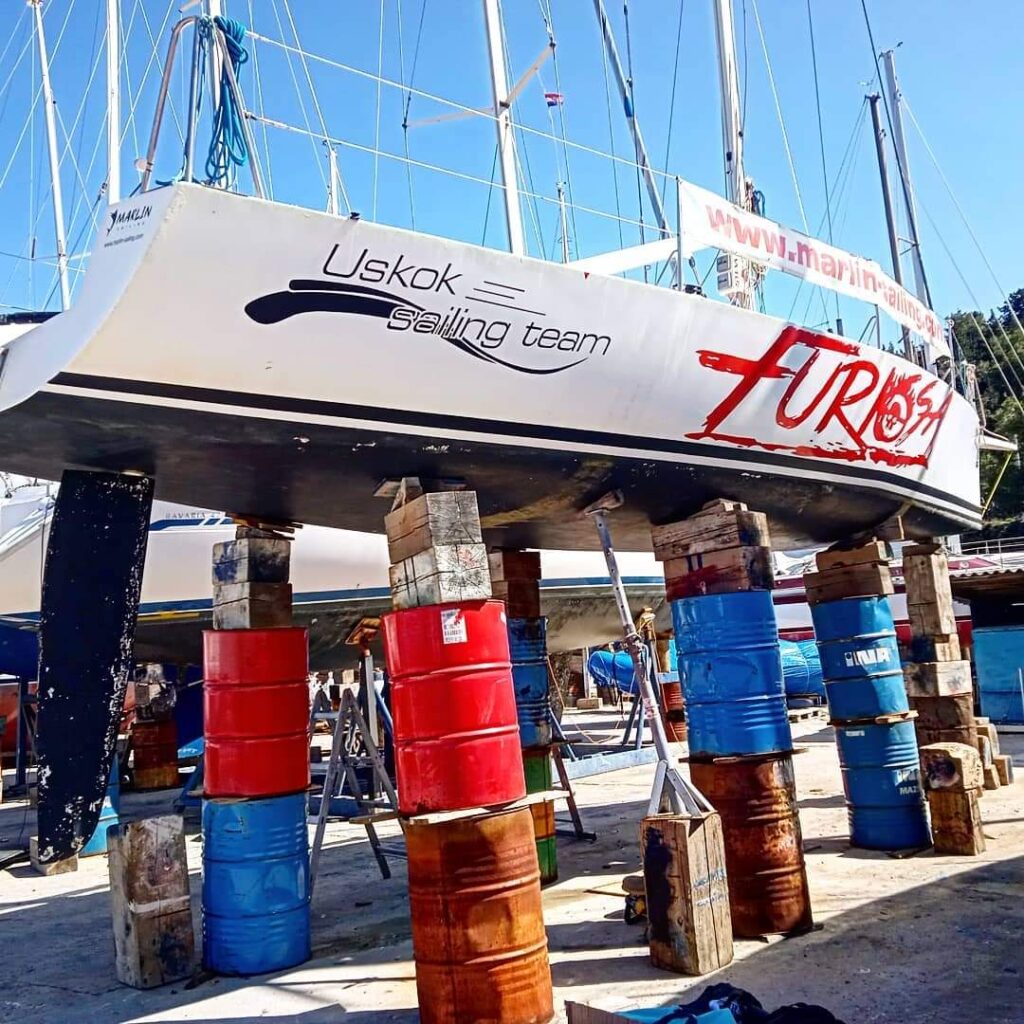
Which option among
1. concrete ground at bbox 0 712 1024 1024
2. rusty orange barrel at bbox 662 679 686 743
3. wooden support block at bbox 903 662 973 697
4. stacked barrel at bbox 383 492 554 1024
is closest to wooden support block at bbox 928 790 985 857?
concrete ground at bbox 0 712 1024 1024

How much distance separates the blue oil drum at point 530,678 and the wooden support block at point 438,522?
2.84 metres

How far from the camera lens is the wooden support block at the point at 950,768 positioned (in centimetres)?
728

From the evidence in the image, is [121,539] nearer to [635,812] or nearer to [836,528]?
[836,528]

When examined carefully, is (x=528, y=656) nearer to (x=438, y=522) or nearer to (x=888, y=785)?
(x=888, y=785)

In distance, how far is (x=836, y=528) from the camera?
7.80 meters

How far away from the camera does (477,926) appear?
173 inches

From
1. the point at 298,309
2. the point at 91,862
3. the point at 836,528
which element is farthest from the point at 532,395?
the point at 91,862

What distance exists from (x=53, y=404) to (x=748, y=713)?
13.3ft

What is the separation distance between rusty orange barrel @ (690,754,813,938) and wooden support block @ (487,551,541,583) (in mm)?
2425

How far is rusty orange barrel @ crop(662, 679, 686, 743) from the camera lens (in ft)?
55.3

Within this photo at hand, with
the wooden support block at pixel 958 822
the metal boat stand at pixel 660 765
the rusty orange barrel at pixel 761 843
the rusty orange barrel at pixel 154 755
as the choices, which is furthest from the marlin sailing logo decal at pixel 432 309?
the rusty orange barrel at pixel 154 755

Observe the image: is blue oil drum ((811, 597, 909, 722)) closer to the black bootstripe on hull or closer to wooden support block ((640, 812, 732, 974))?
the black bootstripe on hull

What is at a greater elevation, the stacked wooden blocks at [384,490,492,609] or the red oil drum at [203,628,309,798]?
the stacked wooden blocks at [384,490,492,609]

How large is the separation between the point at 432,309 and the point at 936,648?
6867 millimetres
